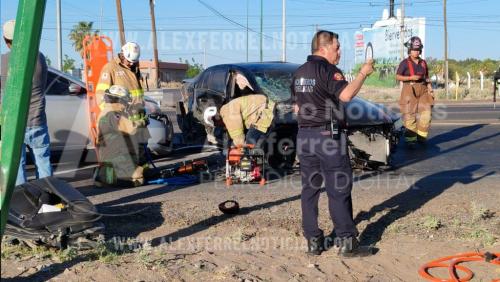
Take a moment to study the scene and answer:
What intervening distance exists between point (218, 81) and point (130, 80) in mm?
2641

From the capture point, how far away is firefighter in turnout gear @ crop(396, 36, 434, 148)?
450 inches

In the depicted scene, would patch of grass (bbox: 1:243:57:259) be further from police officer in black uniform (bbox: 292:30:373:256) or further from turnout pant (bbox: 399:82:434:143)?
turnout pant (bbox: 399:82:434:143)

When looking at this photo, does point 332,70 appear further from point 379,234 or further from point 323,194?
point 323,194

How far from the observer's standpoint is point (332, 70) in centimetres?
490

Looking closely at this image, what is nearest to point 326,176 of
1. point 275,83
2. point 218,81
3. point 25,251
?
point 25,251

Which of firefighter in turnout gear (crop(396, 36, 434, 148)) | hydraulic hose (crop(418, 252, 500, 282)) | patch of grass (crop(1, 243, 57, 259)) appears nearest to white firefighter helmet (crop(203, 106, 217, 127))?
firefighter in turnout gear (crop(396, 36, 434, 148))

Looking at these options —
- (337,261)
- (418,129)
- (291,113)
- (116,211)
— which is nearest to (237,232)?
(337,261)

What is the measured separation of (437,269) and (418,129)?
7.18 metres

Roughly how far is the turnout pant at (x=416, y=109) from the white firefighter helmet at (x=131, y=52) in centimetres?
563

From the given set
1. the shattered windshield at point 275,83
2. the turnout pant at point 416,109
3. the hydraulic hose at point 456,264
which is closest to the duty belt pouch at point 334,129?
the hydraulic hose at point 456,264

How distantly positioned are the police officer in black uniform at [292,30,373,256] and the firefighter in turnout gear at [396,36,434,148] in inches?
266

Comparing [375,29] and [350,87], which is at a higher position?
[375,29]

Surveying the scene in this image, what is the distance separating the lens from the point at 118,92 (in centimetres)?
783

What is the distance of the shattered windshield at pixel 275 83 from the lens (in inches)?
368
